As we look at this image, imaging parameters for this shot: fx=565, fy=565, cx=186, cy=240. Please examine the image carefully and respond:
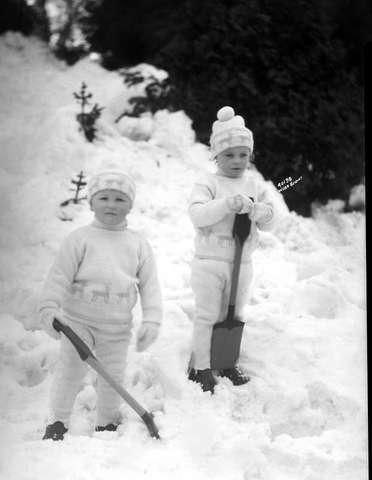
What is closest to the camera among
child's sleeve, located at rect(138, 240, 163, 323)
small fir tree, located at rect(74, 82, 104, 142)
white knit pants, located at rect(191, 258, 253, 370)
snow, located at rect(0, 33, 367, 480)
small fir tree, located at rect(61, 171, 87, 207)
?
snow, located at rect(0, 33, 367, 480)

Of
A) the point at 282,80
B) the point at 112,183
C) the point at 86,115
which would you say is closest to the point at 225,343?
the point at 112,183

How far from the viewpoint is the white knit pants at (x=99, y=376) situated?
1216mm

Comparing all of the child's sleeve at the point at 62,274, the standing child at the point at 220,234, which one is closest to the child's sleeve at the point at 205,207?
the standing child at the point at 220,234

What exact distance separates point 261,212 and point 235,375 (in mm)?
407

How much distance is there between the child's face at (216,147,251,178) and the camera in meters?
1.43

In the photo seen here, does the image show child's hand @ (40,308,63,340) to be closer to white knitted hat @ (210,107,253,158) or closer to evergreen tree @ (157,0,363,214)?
white knitted hat @ (210,107,253,158)

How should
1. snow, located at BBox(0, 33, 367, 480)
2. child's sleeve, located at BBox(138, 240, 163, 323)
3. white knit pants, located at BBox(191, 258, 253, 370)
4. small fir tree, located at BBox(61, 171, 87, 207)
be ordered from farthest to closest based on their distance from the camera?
small fir tree, located at BBox(61, 171, 87, 207)
white knit pants, located at BBox(191, 258, 253, 370)
child's sleeve, located at BBox(138, 240, 163, 323)
snow, located at BBox(0, 33, 367, 480)

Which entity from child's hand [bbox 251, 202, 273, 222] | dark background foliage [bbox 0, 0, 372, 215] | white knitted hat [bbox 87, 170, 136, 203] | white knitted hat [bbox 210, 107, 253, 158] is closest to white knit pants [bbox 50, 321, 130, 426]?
white knitted hat [bbox 87, 170, 136, 203]

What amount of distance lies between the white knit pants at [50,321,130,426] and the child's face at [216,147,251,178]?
1.60 ft

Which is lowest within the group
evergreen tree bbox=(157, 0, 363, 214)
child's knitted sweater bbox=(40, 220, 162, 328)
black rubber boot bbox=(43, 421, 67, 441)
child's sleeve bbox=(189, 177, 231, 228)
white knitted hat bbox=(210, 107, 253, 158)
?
black rubber boot bbox=(43, 421, 67, 441)

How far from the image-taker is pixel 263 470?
1.14m

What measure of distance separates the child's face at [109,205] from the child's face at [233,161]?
30 centimetres

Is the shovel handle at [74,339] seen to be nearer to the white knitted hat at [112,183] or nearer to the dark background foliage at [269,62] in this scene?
the white knitted hat at [112,183]

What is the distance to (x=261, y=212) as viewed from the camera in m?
1.40
